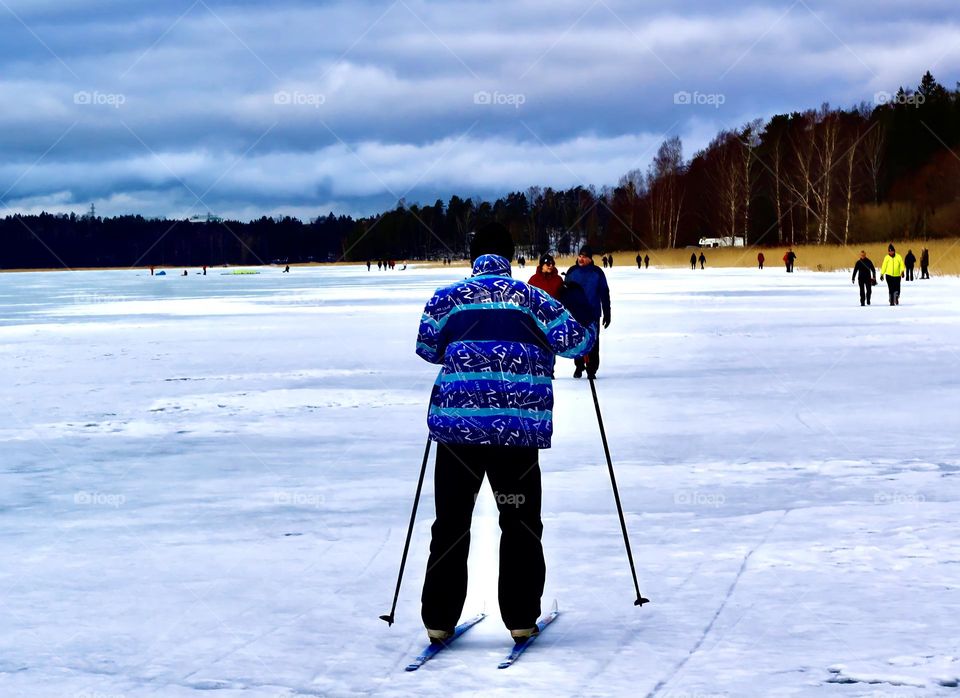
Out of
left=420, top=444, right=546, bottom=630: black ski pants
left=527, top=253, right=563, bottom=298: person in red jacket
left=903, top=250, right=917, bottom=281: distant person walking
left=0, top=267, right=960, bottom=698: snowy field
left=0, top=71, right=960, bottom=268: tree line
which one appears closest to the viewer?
left=0, top=267, right=960, bottom=698: snowy field

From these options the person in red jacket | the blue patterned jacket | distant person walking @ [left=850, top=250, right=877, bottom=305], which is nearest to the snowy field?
the blue patterned jacket

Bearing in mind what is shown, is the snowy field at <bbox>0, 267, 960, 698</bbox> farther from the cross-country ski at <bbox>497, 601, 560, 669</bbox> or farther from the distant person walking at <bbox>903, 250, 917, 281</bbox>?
the distant person walking at <bbox>903, 250, 917, 281</bbox>

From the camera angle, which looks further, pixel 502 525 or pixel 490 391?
pixel 502 525

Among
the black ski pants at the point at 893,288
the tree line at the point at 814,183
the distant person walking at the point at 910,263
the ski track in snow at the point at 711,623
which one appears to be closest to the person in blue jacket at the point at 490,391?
the ski track in snow at the point at 711,623

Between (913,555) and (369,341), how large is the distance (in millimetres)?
14920

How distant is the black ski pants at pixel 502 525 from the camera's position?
14.1 feet

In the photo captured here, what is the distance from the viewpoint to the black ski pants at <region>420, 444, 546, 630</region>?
4.30 m

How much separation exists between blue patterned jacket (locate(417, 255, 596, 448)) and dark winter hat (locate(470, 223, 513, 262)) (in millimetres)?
87

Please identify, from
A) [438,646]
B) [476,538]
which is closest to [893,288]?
[476,538]

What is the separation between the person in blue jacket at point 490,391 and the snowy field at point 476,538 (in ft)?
1.37

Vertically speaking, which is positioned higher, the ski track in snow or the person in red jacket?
the person in red jacket

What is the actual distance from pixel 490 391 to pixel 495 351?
136 mm

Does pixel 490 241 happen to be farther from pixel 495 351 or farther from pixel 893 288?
pixel 893 288

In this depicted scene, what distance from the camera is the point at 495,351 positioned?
4246 millimetres
